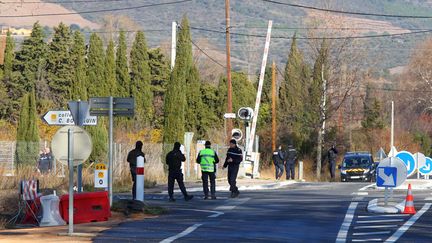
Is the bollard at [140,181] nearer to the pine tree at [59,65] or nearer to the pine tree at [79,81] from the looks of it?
the pine tree at [79,81]

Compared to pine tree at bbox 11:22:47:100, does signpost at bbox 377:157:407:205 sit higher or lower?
lower

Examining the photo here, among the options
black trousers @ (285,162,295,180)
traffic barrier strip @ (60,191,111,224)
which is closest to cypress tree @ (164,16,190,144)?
black trousers @ (285,162,295,180)

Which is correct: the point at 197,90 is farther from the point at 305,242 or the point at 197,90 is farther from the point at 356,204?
the point at 305,242

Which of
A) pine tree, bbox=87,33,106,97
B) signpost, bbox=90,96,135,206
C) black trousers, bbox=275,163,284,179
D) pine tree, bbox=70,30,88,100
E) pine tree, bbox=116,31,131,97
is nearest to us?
signpost, bbox=90,96,135,206

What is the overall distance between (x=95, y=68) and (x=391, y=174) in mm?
41372

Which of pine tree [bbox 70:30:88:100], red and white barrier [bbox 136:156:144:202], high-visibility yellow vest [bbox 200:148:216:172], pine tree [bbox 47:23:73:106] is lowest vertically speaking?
red and white barrier [bbox 136:156:144:202]

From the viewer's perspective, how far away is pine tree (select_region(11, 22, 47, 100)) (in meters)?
68.9

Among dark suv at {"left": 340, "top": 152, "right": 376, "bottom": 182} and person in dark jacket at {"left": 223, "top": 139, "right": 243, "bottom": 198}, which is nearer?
person in dark jacket at {"left": 223, "top": 139, "right": 243, "bottom": 198}

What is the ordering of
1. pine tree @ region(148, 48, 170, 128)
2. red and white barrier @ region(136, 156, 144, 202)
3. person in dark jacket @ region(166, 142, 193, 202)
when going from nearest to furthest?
red and white barrier @ region(136, 156, 144, 202)
person in dark jacket @ region(166, 142, 193, 202)
pine tree @ region(148, 48, 170, 128)

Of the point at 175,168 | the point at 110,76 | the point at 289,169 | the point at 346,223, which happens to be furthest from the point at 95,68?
the point at 346,223

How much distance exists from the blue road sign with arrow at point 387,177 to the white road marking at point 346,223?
3.26 ft

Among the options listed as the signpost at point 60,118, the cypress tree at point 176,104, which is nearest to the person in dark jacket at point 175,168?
the signpost at point 60,118

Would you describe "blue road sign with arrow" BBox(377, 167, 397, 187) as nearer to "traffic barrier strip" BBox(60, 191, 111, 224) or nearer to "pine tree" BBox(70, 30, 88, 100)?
"traffic barrier strip" BBox(60, 191, 111, 224)

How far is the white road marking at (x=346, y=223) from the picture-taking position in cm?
1966
